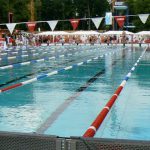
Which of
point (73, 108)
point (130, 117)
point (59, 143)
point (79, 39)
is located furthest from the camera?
point (79, 39)

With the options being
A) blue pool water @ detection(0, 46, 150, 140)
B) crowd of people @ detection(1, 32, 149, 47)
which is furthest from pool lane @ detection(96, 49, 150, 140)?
crowd of people @ detection(1, 32, 149, 47)

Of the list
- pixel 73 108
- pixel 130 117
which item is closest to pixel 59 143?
pixel 130 117

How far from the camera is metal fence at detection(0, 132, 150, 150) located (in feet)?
9.38

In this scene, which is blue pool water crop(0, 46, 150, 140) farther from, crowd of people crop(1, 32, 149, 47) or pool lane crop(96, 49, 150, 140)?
crowd of people crop(1, 32, 149, 47)

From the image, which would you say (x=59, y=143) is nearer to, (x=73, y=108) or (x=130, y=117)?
(x=130, y=117)

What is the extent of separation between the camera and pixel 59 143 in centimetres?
298

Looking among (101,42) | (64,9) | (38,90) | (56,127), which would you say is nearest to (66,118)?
(56,127)

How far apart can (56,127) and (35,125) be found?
313 millimetres

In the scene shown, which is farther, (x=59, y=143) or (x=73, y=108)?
(x=73, y=108)

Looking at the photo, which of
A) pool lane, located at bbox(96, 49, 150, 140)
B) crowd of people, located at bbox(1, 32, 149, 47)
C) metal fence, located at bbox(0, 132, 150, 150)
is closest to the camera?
metal fence, located at bbox(0, 132, 150, 150)

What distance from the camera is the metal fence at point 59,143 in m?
2.86

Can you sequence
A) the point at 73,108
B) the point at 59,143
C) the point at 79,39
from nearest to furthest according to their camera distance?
the point at 59,143 → the point at 73,108 → the point at 79,39

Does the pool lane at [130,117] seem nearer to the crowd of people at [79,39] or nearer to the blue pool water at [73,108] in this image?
the blue pool water at [73,108]

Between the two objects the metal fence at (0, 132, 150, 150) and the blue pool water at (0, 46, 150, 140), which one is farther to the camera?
the blue pool water at (0, 46, 150, 140)
